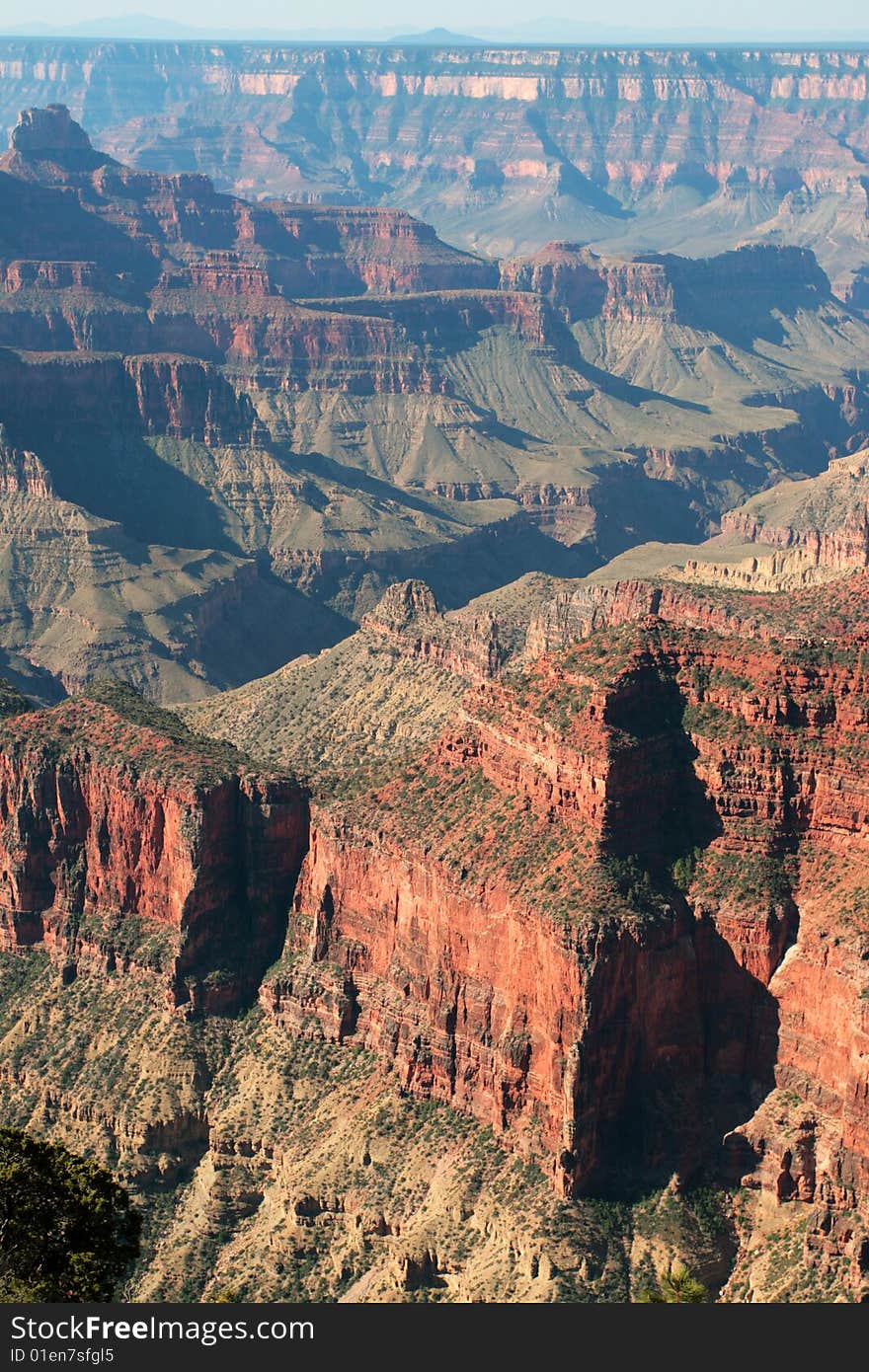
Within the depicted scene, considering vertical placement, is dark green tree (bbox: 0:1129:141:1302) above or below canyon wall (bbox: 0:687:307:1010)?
below

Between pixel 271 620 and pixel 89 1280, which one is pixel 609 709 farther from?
pixel 271 620

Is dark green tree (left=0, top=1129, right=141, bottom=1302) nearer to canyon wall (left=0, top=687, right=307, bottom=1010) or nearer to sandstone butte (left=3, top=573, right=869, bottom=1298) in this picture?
sandstone butte (left=3, top=573, right=869, bottom=1298)

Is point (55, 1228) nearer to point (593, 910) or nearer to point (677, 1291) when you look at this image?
point (677, 1291)

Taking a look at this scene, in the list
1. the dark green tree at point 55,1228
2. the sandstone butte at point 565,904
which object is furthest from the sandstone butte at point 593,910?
the dark green tree at point 55,1228

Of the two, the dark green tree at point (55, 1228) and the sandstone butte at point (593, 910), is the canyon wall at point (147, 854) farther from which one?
the dark green tree at point (55, 1228)

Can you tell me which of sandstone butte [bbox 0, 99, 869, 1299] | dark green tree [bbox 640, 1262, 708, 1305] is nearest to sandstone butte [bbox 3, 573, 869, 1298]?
sandstone butte [bbox 0, 99, 869, 1299]

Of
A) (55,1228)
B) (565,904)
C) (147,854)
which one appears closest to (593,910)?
(565,904)

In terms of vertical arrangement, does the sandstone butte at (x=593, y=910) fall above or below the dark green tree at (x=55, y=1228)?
above
